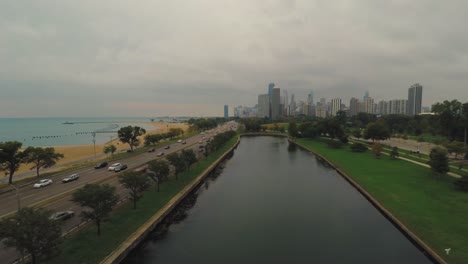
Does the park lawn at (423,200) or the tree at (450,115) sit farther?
the tree at (450,115)

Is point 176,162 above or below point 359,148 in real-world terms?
above

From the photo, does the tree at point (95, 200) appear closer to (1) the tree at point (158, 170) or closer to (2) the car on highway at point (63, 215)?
(2) the car on highway at point (63, 215)

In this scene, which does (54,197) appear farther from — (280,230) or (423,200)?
(423,200)

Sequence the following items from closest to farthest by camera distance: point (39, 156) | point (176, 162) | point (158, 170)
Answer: point (158, 170), point (176, 162), point (39, 156)

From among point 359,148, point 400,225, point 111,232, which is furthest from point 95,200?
point 359,148

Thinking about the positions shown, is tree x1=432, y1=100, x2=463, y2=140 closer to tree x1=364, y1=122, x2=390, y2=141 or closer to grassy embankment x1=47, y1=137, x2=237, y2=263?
tree x1=364, y1=122, x2=390, y2=141

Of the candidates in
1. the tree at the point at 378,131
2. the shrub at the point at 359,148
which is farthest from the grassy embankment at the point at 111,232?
the tree at the point at 378,131
